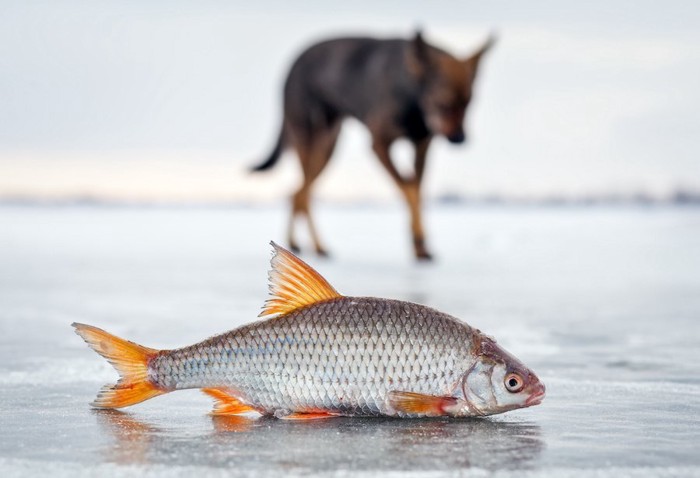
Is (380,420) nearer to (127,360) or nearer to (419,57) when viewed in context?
(127,360)

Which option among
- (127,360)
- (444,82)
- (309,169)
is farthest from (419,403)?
(309,169)

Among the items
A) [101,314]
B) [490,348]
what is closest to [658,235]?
[101,314]

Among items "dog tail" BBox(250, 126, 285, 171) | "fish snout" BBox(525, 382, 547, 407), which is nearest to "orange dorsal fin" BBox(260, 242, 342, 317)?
"fish snout" BBox(525, 382, 547, 407)

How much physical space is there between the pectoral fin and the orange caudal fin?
553mm

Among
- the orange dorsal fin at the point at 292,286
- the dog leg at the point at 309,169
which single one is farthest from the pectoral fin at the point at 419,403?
the dog leg at the point at 309,169

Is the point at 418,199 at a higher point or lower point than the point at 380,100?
lower

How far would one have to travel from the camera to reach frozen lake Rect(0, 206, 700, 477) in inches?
94.2

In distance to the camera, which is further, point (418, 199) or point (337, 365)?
point (418, 199)

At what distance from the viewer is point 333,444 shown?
8.29 ft

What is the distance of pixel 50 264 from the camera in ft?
32.2

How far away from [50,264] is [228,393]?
23.9 feet

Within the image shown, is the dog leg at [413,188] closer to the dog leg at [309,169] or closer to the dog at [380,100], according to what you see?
the dog at [380,100]

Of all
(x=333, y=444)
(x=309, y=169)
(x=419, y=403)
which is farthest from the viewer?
(x=309, y=169)

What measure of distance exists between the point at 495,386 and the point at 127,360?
2.81 feet
